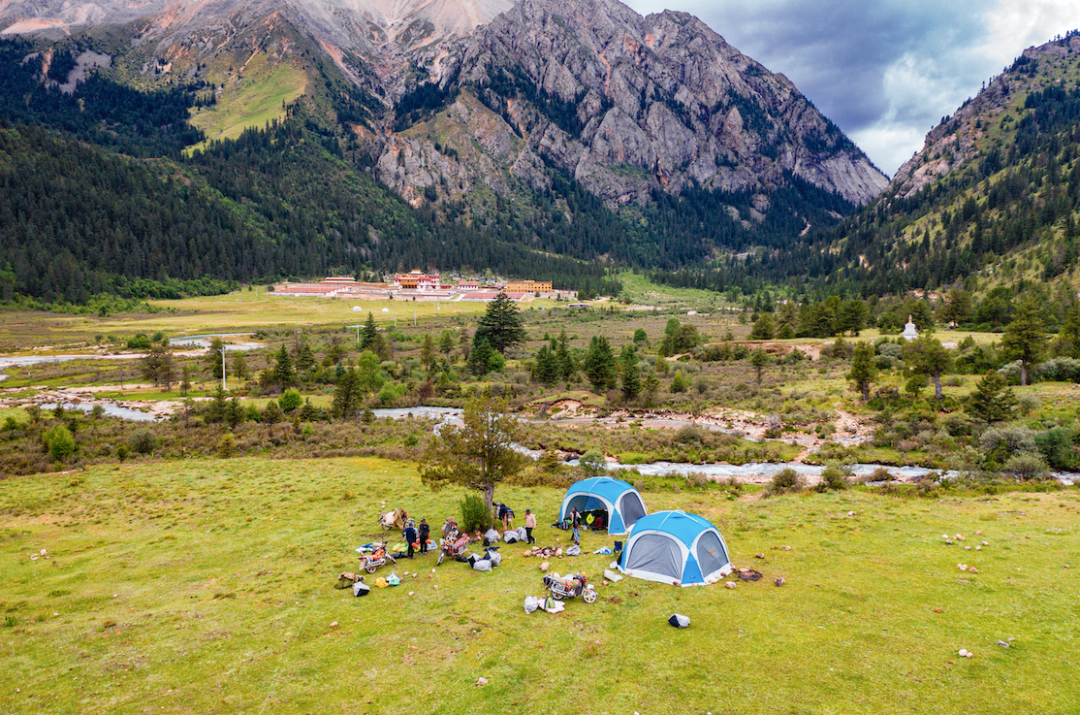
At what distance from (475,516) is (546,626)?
755 centimetres

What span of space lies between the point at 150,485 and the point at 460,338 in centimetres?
6821

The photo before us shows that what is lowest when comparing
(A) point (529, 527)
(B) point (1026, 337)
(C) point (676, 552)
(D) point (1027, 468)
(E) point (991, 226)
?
(D) point (1027, 468)

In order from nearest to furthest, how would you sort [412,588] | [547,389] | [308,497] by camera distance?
[412,588] < [308,497] < [547,389]

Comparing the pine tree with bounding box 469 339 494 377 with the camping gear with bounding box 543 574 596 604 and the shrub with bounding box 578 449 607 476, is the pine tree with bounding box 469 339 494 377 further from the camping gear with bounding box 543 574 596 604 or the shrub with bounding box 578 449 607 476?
the camping gear with bounding box 543 574 596 604

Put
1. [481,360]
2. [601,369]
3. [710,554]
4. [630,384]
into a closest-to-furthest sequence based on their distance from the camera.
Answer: [710,554]
[630,384]
[601,369]
[481,360]

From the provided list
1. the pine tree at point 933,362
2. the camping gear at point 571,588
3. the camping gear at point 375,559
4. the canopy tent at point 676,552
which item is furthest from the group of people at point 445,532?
the pine tree at point 933,362

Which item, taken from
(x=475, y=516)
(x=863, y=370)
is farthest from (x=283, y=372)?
(x=863, y=370)

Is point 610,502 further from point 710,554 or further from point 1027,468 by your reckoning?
point 1027,468

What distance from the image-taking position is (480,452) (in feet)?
67.8

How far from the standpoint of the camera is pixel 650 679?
10.9 metres

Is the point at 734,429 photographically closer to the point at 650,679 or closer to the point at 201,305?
the point at 650,679

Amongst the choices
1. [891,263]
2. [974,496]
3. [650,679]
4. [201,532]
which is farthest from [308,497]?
[891,263]

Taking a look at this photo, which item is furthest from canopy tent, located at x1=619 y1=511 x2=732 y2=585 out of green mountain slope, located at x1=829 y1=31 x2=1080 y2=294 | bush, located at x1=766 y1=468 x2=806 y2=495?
green mountain slope, located at x1=829 y1=31 x2=1080 y2=294

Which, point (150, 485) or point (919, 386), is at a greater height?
point (919, 386)
